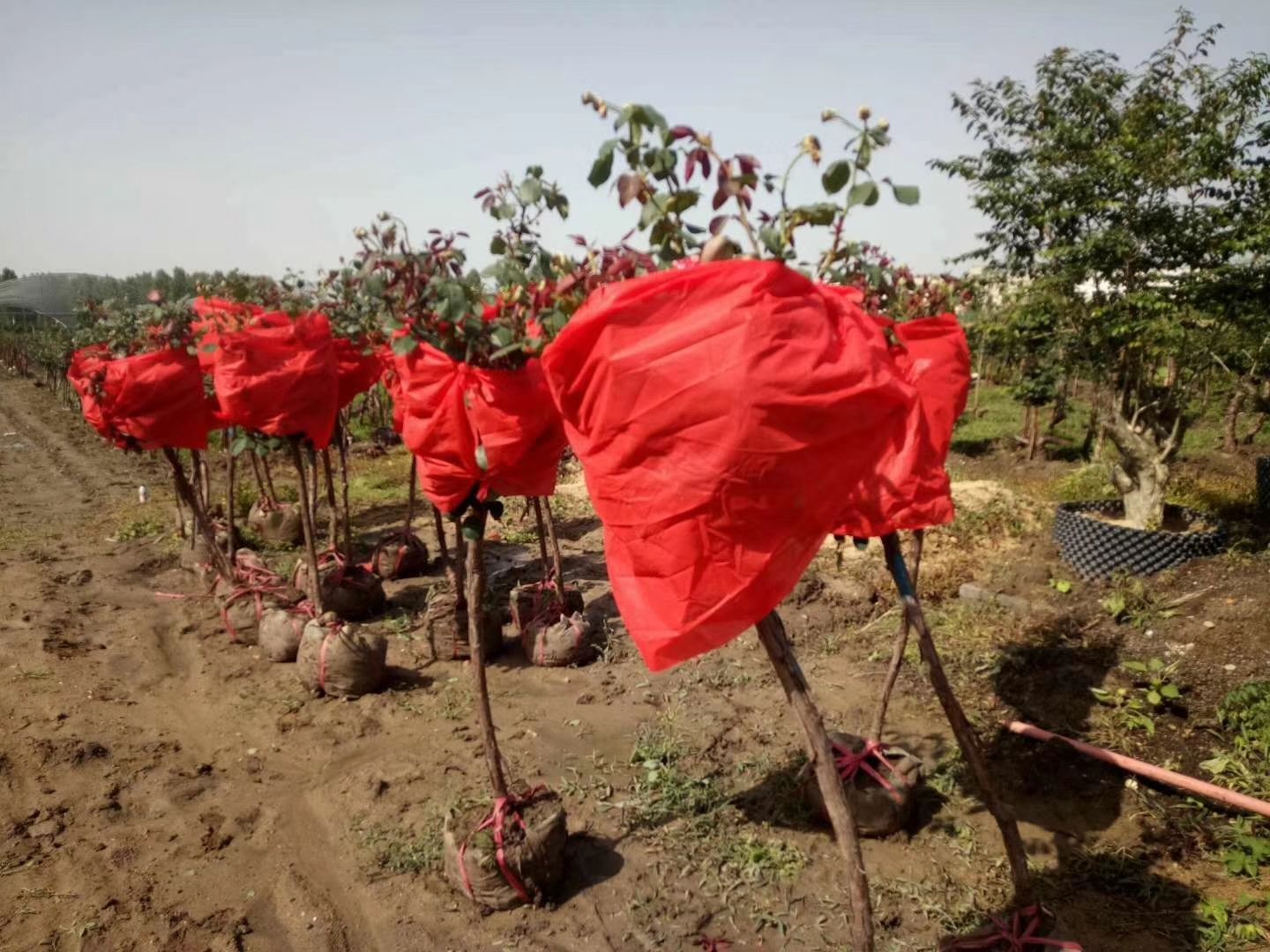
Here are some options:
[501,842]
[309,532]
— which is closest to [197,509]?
[309,532]

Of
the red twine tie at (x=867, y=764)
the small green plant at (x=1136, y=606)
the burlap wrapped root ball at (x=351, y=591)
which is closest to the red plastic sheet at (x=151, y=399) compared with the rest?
the burlap wrapped root ball at (x=351, y=591)

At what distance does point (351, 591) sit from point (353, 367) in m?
1.65

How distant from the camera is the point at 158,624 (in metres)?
5.95

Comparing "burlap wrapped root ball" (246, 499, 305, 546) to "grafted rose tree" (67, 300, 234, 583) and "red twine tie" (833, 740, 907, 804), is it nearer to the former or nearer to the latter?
"grafted rose tree" (67, 300, 234, 583)

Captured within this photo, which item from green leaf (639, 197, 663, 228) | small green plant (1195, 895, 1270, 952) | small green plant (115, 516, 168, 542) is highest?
green leaf (639, 197, 663, 228)

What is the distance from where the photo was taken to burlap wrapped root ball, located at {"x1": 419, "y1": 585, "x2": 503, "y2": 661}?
204 inches

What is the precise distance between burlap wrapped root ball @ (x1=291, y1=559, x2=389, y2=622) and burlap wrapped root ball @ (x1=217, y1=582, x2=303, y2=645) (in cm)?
28

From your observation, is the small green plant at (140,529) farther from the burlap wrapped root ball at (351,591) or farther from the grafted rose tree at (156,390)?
the burlap wrapped root ball at (351,591)

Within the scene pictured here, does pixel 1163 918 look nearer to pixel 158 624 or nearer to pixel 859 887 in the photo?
pixel 859 887

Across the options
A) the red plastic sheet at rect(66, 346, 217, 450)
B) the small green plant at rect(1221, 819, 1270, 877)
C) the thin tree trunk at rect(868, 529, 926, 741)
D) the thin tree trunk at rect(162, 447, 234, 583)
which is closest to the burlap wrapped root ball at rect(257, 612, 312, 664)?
the thin tree trunk at rect(162, 447, 234, 583)

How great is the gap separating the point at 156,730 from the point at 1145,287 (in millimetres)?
7854

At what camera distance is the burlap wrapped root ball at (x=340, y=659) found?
460 centimetres

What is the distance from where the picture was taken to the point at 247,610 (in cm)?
561

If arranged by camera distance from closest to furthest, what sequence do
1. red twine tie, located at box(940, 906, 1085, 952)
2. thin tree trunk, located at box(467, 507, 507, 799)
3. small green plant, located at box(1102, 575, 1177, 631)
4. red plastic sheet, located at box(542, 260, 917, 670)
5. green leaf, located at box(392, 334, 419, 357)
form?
1. red plastic sheet, located at box(542, 260, 917, 670)
2. red twine tie, located at box(940, 906, 1085, 952)
3. green leaf, located at box(392, 334, 419, 357)
4. thin tree trunk, located at box(467, 507, 507, 799)
5. small green plant, located at box(1102, 575, 1177, 631)
